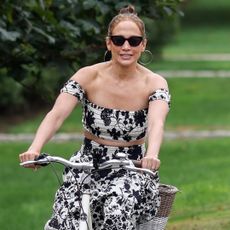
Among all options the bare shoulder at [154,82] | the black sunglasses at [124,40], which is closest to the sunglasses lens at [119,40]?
the black sunglasses at [124,40]

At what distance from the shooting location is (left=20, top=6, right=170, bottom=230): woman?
5.44 m

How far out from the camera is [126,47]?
18.3 ft

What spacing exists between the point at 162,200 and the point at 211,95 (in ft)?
84.0

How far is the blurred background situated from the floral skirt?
11.3 feet

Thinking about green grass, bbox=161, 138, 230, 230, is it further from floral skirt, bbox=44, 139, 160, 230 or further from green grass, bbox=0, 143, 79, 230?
floral skirt, bbox=44, 139, 160, 230

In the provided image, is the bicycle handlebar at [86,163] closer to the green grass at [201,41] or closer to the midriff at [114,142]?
the midriff at [114,142]

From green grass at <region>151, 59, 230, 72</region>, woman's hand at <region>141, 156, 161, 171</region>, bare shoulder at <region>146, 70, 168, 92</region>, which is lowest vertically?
woman's hand at <region>141, 156, 161, 171</region>

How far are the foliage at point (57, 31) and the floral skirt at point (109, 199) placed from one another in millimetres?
3777

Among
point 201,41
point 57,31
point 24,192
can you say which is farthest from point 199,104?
point 201,41

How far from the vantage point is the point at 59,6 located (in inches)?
383

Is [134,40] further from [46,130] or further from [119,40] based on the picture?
[46,130]

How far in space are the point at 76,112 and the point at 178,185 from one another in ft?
48.7

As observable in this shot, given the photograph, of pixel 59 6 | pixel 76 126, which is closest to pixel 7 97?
pixel 76 126

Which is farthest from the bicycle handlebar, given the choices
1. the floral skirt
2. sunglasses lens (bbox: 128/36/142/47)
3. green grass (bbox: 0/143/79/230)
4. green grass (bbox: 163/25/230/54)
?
green grass (bbox: 163/25/230/54)
